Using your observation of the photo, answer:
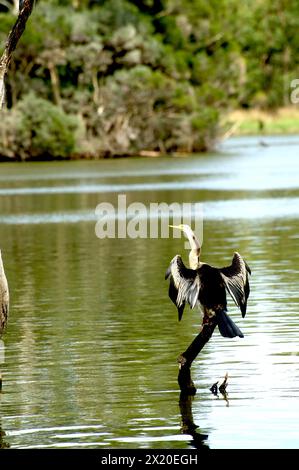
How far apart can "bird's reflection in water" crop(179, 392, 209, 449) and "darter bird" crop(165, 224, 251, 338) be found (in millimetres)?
709

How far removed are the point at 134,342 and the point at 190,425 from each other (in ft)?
14.6

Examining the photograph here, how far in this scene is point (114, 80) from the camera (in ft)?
247

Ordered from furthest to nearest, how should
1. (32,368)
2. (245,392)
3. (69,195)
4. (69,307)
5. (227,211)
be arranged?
(69,195) < (227,211) < (69,307) < (32,368) < (245,392)

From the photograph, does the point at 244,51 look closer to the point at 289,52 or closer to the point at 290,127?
the point at 289,52

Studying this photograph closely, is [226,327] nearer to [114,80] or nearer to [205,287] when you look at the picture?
[205,287]

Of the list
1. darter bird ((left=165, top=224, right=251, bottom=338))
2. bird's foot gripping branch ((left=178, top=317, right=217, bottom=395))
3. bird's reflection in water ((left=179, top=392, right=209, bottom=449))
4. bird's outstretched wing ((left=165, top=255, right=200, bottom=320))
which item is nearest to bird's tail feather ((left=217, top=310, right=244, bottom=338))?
darter bird ((left=165, top=224, right=251, bottom=338))

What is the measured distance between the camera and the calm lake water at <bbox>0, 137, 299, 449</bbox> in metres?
12.0

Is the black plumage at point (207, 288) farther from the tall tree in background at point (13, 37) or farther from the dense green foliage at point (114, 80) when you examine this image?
the dense green foliage at point (114, 80)

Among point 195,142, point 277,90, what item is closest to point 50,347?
point 195,142

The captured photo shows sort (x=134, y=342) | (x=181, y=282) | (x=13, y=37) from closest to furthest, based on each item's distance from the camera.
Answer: (x=181, y=282) < (x=13, y=37) < (x=134, y=342)

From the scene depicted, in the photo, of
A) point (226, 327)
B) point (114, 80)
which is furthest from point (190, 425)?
point (114, 80)

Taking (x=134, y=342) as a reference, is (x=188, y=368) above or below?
above

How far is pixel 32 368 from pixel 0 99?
285 cm
